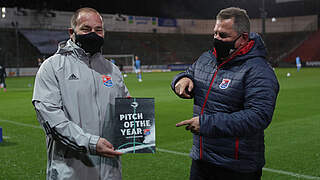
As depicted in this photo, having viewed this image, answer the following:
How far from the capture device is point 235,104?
8.82 ft

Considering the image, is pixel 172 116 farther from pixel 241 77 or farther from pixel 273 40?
pixel 273 40

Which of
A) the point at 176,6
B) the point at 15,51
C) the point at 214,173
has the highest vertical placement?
the point at 176,6

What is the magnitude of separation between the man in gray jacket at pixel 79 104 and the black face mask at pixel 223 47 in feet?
2.69

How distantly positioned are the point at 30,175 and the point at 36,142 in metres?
2.27

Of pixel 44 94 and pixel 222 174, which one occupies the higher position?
pixel 44 94

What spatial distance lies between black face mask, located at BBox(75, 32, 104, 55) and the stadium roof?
48.0m

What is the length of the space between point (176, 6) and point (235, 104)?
6056 centimetres

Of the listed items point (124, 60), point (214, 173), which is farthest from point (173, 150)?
point (124, 60)

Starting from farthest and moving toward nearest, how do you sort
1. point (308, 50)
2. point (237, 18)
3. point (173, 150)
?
point (308, 50) < point (173, 150) < point (237, 18)

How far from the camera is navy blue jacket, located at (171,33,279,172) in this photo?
246cm

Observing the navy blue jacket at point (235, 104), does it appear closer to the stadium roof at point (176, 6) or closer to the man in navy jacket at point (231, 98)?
the man in navy jacket at point (231, 98)

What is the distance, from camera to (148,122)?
110 inches

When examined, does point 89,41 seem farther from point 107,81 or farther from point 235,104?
point 235,104

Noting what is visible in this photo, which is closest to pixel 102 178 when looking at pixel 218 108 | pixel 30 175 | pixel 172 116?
A: pixel 218 108
